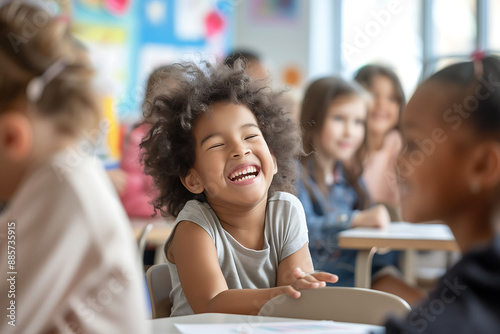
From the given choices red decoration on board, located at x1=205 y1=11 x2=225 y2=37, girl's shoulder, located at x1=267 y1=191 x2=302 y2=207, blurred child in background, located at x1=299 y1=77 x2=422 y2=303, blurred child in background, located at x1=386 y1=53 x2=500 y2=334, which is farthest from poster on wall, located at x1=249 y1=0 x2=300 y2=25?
blurred child in background, located at x1=386 y1=53 x2=500 y2=334

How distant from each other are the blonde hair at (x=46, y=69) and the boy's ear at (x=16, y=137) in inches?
0.9

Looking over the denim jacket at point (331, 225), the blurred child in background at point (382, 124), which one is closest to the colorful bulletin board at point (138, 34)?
the blurred child in background at point (382, 124)

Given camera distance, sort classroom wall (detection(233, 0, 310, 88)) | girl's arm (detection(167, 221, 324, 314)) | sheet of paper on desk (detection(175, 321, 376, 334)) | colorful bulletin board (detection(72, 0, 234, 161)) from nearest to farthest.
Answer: sheet of paper on desk (detection(175, 321, 376, 334)) < girl's arm (detection(167, 221, 324, 314)) < colorful bulletin board (detection(72, 0, 234, 161)) < classroom wall (detection(233, 0, 310, 88))

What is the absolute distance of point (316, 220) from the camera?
2830 millimetres

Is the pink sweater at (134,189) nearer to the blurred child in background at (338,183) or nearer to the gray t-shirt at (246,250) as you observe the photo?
the blurred child in background at (338,183)

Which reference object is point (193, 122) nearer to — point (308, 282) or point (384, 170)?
point (308, 282)

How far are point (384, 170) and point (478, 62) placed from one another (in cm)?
282

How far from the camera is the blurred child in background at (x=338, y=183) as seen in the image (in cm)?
282

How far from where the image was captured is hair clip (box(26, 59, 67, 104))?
0.85 m

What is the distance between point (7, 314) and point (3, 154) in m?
0.21

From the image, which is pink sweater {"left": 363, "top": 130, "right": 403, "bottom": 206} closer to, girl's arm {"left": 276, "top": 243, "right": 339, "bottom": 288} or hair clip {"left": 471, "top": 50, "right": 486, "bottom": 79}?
girl's arm {"left": 276, "top": 243, "right": 339, "bottom": 288}

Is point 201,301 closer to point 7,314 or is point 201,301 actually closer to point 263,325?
point 263,325

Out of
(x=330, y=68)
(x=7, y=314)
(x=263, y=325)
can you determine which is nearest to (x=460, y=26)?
(x=330, y=68)

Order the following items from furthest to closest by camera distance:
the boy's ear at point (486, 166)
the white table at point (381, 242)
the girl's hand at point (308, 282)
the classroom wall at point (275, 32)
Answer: the classroom wall at point (275, 32) → the white table at point (381, 242) → the girl's hand at point (308, 282) → the boy's ear at point (486, 166)
